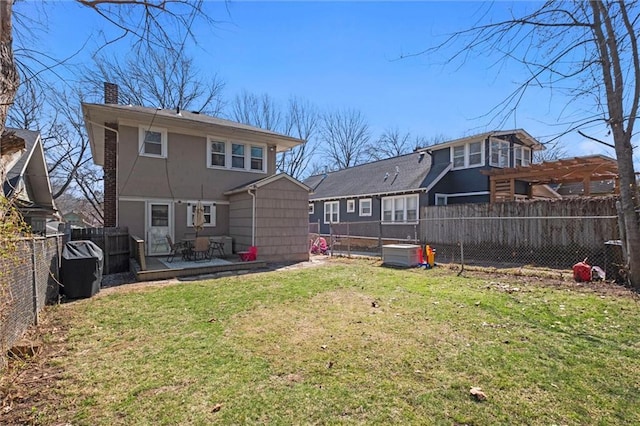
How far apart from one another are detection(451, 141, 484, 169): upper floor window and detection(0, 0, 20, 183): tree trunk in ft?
55.4

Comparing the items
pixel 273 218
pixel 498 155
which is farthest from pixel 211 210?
pixel 498 155

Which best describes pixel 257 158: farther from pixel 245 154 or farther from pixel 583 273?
pixel 583 273

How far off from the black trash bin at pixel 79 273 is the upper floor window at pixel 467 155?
16.0m

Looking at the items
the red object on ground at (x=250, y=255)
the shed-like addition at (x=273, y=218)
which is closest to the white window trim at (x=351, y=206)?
the shed-like addition at (x=273, y=218)

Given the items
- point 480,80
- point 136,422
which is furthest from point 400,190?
point 136,422

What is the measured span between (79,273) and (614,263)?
1214cm

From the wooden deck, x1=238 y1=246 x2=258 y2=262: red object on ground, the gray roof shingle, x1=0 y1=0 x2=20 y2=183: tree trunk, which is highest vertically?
the gray roof shingle

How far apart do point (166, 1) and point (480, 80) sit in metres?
5.11

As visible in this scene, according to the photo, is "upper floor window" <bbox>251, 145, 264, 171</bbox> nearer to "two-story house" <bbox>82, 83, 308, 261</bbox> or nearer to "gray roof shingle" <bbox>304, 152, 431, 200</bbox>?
"two-story house" <bbox>82, 83, 308, 261</bbox>

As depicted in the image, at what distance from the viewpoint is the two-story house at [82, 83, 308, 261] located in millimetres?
11453

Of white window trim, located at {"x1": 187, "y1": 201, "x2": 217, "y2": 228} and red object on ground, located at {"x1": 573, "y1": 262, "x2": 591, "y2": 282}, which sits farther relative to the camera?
white window trim, located at {"x1": 187, "y1": 201, "x2": 217, "y2": 228}

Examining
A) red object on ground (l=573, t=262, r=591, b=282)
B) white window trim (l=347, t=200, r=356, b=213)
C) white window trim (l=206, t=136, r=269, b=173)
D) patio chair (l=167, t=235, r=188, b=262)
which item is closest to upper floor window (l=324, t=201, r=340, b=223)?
white window trim (l=347, t=200, r=356, b=213)

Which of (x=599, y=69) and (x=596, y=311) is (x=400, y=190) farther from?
(x=596, y=311)

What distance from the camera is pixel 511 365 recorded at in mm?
3510
